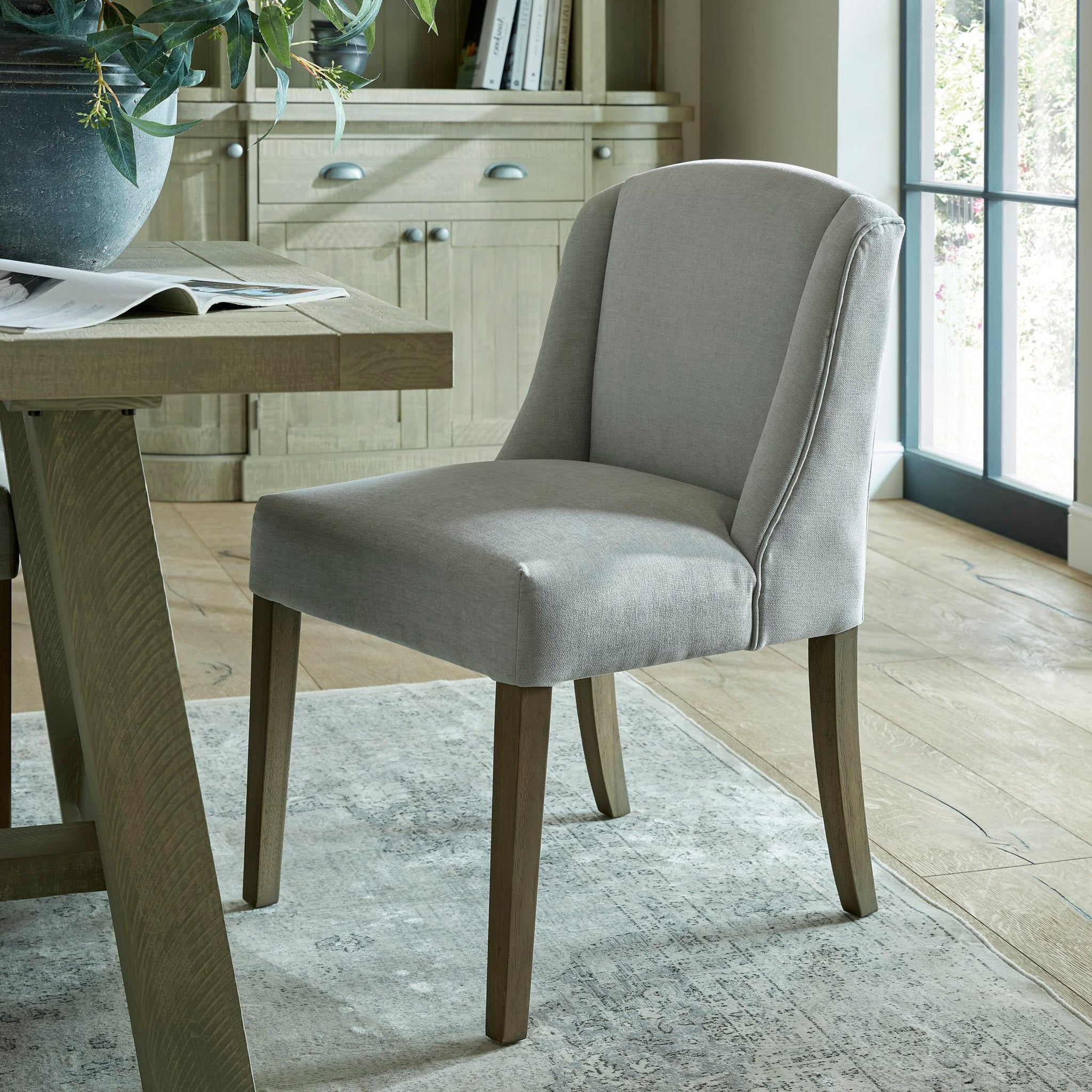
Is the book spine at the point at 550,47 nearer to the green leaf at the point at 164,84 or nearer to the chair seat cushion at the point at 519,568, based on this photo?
the chair seat cushion at the point at 519,568

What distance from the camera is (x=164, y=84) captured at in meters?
1.18

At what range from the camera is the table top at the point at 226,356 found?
3.31ft

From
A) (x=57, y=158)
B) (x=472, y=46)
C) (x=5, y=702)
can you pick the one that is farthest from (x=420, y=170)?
(x=57, y=158)

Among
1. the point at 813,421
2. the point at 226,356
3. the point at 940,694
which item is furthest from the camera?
the point at 940,694

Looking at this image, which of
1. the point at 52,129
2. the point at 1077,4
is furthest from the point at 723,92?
the point at 52,129

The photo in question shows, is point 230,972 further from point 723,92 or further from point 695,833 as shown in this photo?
point 723,92

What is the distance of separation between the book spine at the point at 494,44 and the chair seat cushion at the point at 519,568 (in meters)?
2.43

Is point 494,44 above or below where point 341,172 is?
above

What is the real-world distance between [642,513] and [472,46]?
2.74 meters

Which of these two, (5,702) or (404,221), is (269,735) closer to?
(5,702)

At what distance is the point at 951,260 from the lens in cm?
363

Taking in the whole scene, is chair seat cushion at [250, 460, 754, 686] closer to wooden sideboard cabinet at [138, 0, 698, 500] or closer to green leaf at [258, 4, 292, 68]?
green leaf at [258, 4, 292, 68]

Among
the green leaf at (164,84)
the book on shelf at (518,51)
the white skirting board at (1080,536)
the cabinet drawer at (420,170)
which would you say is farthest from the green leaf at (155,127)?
the book on shelf at (518,51)

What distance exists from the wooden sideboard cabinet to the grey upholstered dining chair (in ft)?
6.56
